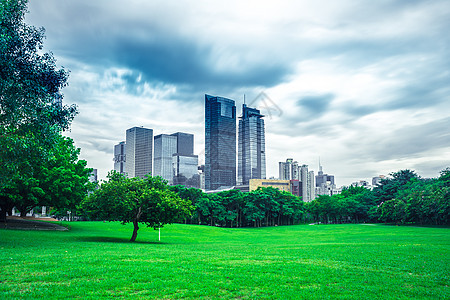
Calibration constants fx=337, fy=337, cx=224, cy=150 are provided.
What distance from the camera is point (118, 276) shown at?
1187cm

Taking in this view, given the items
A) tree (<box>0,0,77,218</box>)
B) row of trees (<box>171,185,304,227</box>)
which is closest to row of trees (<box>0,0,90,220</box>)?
tree (<box>0,0,77,218</box>)

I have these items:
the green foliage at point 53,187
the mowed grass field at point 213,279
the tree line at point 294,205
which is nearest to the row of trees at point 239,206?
the tree line at point 294,205

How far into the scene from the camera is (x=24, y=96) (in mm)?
17406

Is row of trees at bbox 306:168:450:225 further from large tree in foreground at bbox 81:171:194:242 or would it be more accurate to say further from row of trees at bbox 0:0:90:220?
row of trees at bbox 0:0:90:220

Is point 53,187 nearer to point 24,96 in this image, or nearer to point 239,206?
point 24,96

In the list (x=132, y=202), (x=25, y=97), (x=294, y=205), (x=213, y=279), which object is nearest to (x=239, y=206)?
(x=294, y=205)

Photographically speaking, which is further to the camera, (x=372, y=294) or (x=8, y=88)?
(x=8, y=88)

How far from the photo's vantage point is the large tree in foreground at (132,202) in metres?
29.3

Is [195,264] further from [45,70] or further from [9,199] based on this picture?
[9,199]

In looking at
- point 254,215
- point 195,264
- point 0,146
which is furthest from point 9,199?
point 254,215

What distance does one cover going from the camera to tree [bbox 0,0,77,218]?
659 inches

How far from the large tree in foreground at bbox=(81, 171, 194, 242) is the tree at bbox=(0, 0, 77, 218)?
984 cm

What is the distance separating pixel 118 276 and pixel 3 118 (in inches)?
429

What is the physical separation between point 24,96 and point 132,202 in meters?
14.1
